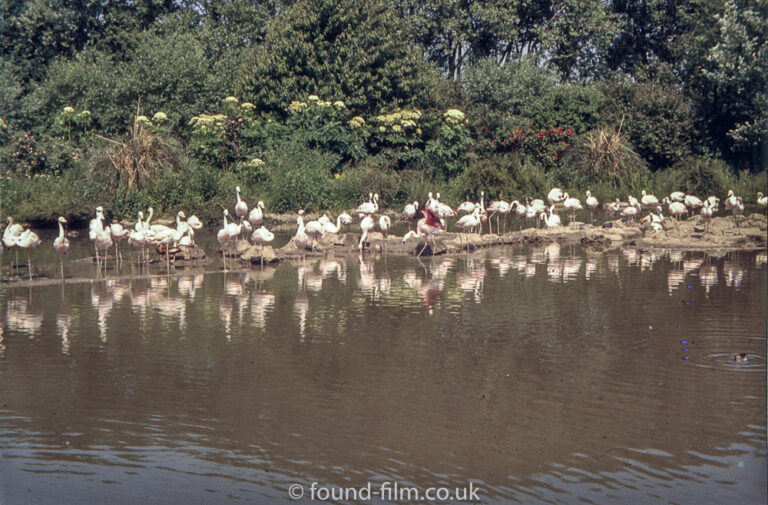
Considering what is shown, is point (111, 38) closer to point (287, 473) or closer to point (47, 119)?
point (47, 119)

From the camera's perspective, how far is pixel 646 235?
1850cm

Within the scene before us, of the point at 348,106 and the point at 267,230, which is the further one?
the point at 348,106

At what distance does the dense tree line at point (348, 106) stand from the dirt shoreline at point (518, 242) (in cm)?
649

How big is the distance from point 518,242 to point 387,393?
11667 millimetres

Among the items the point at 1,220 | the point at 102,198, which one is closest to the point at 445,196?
the point at 102,198

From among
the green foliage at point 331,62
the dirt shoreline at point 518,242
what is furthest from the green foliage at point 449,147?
the dirt shoreline at point 518,242

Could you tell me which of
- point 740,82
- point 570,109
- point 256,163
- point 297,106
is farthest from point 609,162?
point 256,163

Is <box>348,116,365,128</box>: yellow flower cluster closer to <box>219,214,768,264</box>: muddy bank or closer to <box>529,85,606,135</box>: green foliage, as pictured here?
Result: <box>529,85,606,135</box>: green foliage

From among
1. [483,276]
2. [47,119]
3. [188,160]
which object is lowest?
[483,276]

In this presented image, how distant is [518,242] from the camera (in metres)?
18.6

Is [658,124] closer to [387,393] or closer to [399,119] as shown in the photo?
[399,119]

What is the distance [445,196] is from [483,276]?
13.0 m

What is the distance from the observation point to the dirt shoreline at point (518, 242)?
1541 cm

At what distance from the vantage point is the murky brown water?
5758 mm
